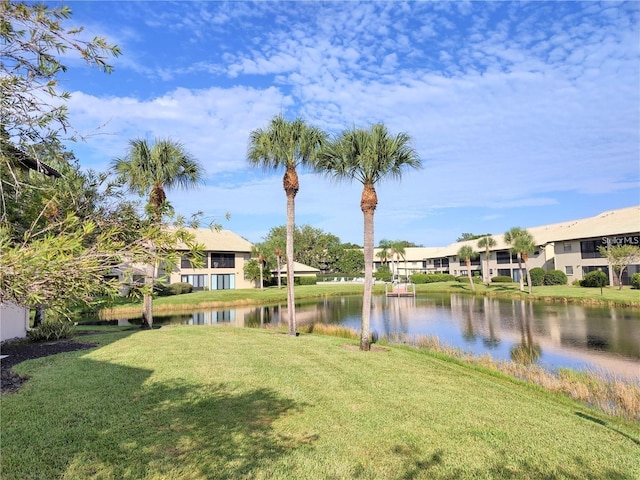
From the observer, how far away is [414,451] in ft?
18.4

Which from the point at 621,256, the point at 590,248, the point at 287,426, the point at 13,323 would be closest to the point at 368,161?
the point at 287,426

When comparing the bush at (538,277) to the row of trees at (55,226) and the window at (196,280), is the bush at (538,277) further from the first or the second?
the row of trees at (55,226)

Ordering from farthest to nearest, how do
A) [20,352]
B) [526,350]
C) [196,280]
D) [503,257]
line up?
[503,257] < [196,280] < [526,350] < [20,352]

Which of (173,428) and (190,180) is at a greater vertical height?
(190,180)

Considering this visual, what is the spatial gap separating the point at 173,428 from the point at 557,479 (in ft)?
17.9

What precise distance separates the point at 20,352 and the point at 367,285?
11133 millimetres

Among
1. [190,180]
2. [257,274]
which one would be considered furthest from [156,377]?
[257,274]

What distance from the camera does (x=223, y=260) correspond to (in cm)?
5297

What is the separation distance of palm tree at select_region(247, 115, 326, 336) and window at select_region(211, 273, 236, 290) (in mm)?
36237

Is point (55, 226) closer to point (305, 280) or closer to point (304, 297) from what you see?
point (304, 297)

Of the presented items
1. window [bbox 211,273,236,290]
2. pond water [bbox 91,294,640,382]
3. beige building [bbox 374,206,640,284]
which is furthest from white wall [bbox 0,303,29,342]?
beige building [bbox 374,206,640,284]

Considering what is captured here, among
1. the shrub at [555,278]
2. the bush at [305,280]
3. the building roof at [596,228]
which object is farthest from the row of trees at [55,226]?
the bush at [305,280]

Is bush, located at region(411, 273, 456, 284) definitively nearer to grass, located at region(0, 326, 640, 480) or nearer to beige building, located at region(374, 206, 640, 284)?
beige building, located at region(374, 206, 640, 284)

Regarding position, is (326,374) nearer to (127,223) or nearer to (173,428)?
(173,428)
